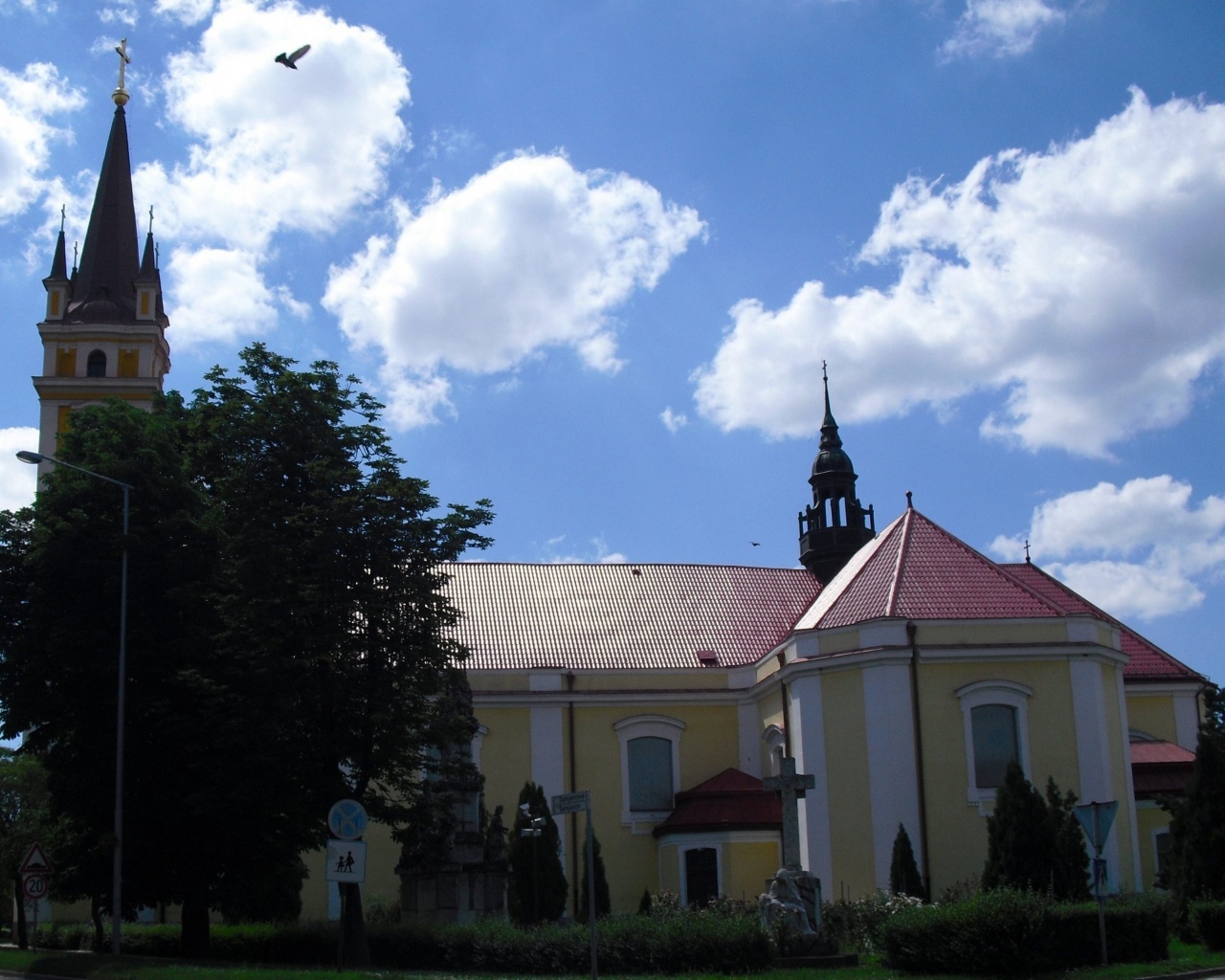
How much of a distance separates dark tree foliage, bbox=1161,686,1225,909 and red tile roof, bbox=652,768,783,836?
412 inches

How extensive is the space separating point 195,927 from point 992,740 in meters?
17.4

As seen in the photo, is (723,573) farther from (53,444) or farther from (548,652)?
(53,444)

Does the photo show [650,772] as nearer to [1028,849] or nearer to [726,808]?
[726,808]

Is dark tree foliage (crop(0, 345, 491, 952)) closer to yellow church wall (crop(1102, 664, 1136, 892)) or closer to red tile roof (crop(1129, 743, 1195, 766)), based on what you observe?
yellow church wall (crop(1102, 664, 1136, 892))

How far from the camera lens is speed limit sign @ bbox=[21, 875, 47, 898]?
22.2 meters

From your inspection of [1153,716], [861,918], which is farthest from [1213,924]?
[1153,716]

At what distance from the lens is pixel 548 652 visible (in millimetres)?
36031

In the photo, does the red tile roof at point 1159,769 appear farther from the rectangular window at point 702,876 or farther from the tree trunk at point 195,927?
the tree trunk at point 195,927

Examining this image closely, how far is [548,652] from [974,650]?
12.1 meters

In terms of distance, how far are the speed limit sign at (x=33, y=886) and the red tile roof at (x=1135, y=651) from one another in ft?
80.7

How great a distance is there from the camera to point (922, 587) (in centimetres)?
3067

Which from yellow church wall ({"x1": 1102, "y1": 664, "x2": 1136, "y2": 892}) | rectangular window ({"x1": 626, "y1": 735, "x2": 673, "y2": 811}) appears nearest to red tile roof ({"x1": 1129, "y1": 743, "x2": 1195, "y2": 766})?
yellow church wall ({"x1": 1102, "y1": 664, "x2": 1136, "y2": 892})

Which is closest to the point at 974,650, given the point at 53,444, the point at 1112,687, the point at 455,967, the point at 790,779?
the point at 1112,687

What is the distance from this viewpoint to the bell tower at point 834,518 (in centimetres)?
4069
